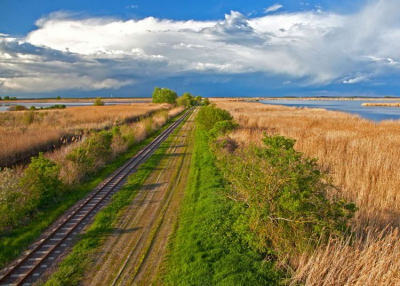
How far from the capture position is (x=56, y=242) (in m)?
7.66

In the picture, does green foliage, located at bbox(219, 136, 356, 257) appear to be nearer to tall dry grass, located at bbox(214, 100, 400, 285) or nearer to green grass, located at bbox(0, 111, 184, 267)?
tall dry grass, located at bbox(214, 100, 400, 285)

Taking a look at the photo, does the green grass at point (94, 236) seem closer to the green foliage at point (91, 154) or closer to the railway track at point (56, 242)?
the railway track at point (56, 242)

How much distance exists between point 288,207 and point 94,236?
5.94 m

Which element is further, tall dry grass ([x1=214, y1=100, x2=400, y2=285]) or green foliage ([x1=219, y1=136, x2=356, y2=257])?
green foliage ([x1=219, y1=136, x2=356, y2=257])

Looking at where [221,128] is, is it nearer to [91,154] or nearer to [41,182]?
[91,154]

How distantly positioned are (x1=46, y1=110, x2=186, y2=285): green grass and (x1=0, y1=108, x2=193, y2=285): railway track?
1.12 ft

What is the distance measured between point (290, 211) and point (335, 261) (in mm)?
1413

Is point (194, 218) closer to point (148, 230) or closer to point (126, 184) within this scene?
point (148, 230)

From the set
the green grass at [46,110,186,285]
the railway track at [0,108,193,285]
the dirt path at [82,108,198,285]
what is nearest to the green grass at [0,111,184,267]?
the railway track at [0,108,193,285]

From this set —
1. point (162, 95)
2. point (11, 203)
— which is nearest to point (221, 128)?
point (11, 203)

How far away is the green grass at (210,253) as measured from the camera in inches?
238

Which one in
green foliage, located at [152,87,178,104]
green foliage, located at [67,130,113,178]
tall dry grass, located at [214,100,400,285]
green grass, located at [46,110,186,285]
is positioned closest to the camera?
tall dry grass, located at [214,100,400,285]

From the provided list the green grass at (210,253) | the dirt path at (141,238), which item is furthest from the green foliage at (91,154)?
the green grass at (210,253)

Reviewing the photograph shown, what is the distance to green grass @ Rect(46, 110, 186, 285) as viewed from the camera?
6189 millimetres
